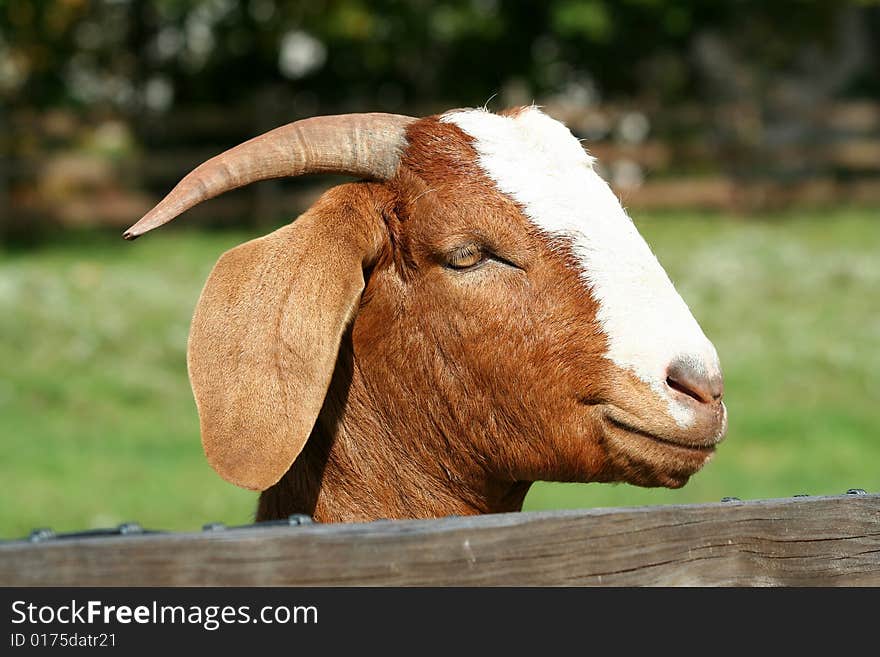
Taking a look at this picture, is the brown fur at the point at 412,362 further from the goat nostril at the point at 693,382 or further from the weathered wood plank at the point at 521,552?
the weathered wood plank at the point at 521,552

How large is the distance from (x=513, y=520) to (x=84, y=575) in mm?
766

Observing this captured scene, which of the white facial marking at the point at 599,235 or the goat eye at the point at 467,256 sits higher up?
the white facial marking at the point at 599,235

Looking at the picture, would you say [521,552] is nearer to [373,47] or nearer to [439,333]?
[439,333]

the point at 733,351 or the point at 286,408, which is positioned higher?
the point at 286,408

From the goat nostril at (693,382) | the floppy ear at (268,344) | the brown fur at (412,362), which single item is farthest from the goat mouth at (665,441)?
the floppy ear at (268,344)

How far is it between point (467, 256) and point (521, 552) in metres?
1.14

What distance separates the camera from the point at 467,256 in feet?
10.8

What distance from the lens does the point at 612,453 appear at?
3.15 m

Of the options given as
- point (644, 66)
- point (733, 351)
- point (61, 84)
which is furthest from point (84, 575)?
point (644, 66)

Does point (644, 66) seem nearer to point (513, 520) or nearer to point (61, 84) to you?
point (61, 84)

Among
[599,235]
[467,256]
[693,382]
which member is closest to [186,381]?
[467,256]

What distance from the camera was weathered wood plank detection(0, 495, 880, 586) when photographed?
2088 millimetres

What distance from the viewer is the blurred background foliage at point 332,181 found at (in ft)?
33.8

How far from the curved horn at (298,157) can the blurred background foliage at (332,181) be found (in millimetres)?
5262
